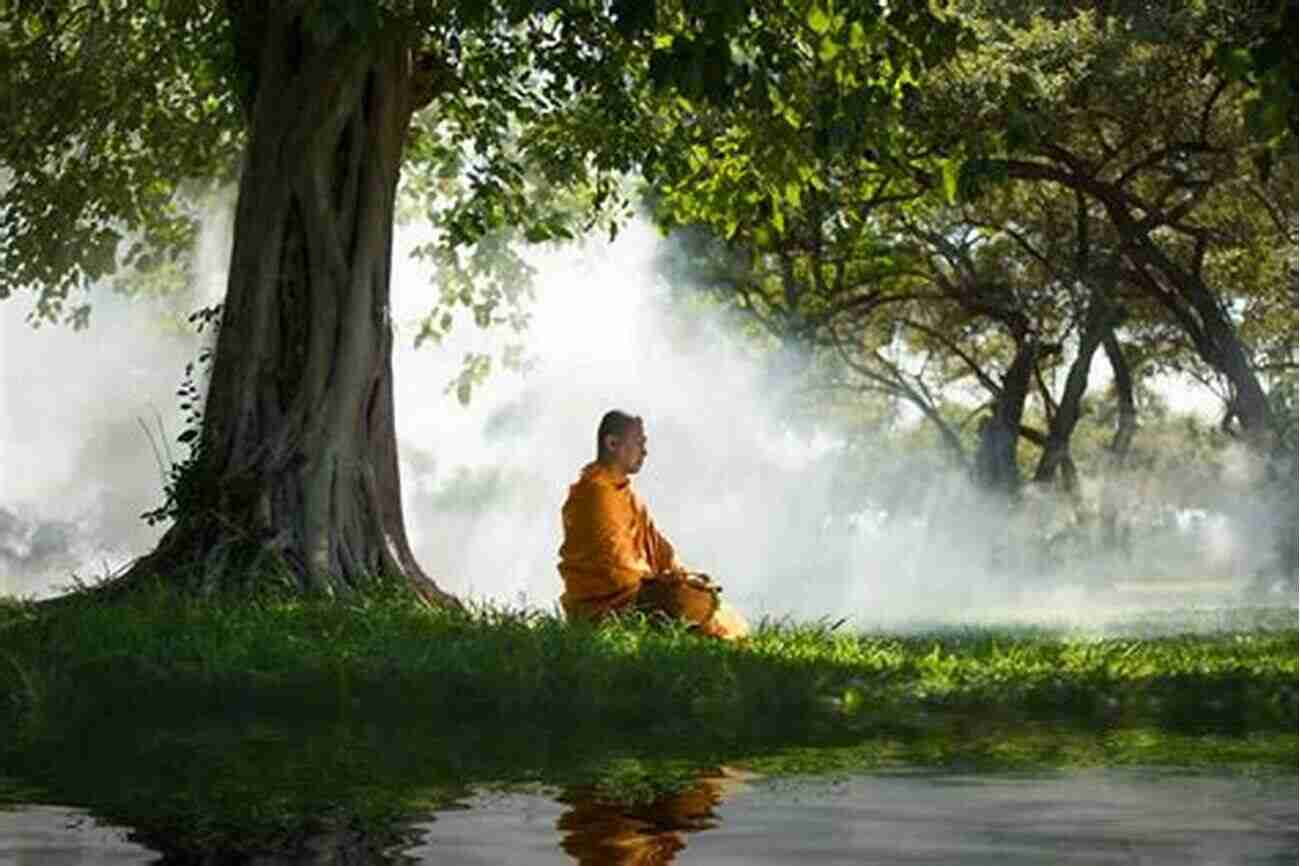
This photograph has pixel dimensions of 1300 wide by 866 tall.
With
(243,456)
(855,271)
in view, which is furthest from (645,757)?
(855,271)

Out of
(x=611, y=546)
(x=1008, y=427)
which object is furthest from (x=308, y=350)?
(x=1008, y=427)

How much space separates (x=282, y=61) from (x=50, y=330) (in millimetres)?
53928

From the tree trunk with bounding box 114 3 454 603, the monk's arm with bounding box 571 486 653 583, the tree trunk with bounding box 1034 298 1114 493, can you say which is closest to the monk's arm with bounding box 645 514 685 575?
the monk's arm with bounding box 571 486 653 583

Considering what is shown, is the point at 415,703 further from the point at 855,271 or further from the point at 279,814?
the point at 855,271

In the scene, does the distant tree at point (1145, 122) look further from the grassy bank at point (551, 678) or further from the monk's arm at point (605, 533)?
the grassy bank at point (551, 678)

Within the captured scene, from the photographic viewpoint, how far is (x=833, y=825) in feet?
28.0

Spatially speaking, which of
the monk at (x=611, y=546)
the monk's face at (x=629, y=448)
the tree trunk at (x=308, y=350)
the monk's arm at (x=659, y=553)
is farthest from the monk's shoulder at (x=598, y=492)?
the tree trunk at (x=308, y=350)

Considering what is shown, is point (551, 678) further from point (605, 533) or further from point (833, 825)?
point (833, 825)

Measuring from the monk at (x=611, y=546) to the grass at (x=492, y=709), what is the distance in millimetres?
302

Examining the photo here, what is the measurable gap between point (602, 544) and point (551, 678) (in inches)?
111

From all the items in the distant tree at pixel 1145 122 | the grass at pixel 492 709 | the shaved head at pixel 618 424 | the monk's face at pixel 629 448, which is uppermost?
the distant tree at pixel 1145 122

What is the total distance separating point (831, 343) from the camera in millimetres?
50375

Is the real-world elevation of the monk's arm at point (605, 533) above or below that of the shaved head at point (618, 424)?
below

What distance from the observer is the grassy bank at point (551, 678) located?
1361 cm
